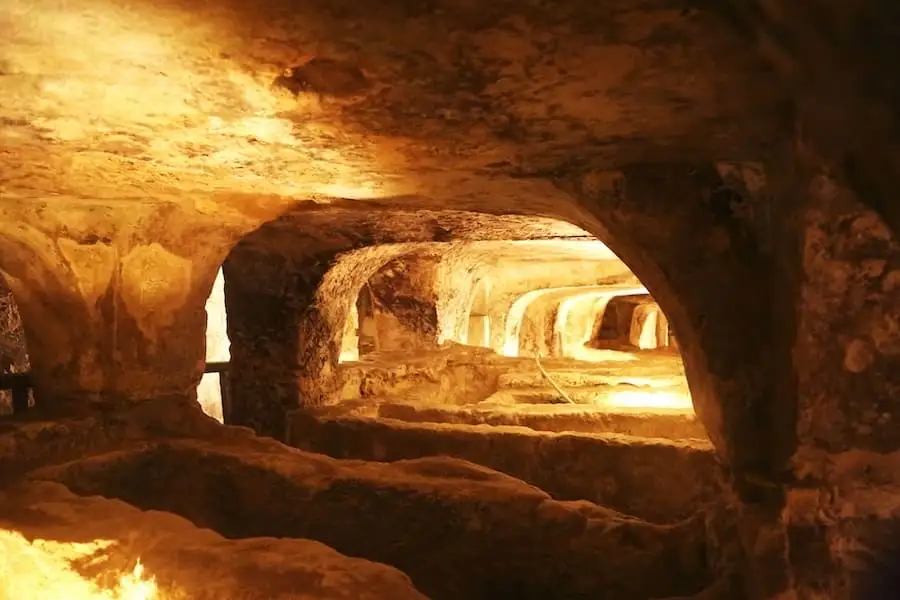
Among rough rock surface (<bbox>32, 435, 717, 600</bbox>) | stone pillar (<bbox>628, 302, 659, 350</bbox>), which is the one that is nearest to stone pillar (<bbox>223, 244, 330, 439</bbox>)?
rough rock surface (<bbox>32, 435, 717, 600</bbox>)

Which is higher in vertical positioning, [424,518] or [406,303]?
[406,303]

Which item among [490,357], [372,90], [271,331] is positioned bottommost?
[490,357]

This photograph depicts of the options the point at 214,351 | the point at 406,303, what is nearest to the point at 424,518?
the point at 406,303

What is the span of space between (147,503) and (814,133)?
308 centimetres

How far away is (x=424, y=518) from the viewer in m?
2.96

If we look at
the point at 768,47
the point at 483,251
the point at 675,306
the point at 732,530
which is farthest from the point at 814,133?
the point at 483,251

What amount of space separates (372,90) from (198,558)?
4.74ft

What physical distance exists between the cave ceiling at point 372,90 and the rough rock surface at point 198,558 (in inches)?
49.4

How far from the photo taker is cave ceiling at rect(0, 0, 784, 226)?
1482 mm

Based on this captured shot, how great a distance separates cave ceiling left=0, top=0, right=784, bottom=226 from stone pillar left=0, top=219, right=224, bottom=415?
2.12ft

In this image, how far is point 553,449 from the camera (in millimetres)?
4297

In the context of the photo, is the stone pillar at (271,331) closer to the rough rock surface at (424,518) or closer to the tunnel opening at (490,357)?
the tunnel opening at (490,357)

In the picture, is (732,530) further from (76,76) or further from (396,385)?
(396,385)

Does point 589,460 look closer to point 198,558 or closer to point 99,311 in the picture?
point 198,558
